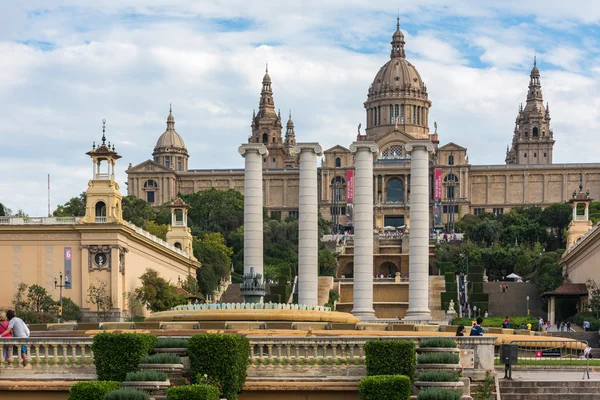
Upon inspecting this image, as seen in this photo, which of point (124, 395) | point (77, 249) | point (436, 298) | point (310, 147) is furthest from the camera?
point (436, 298)

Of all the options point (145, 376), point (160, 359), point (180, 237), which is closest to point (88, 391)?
point (145, 376)

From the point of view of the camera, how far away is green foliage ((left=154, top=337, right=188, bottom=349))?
91.8 ft

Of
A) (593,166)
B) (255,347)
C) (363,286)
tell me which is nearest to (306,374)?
(255,347)

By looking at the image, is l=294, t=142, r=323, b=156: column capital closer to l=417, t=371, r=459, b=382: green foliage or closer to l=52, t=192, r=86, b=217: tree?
l=417, t=371, r=459, b=382: green foliage

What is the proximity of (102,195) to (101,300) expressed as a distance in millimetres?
7511

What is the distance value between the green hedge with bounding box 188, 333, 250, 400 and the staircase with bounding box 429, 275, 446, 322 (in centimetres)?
7108

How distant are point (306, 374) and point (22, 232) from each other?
60.6m

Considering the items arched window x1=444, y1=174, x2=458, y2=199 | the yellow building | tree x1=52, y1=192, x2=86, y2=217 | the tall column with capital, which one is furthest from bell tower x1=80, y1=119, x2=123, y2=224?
arched window x1=444, y1=174, x2=458, y2=199

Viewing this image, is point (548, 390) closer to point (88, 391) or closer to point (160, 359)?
point (160, 359)

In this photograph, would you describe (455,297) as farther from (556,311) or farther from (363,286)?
(363,286)

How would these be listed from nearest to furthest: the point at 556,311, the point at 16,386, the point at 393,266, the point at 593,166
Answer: the point at 16,386 → the point at 556,311 → the point at 393,266 → the point at 593,166

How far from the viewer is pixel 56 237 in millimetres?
86312

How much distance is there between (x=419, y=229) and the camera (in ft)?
220

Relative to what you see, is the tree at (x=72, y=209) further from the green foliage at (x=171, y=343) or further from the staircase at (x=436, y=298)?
the green foliage at (x=171, y=343)
